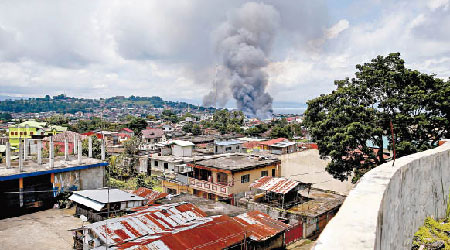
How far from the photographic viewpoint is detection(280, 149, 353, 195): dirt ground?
23.1 m

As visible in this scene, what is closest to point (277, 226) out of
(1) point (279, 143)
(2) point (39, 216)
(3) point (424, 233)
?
(3) point (424, 233)

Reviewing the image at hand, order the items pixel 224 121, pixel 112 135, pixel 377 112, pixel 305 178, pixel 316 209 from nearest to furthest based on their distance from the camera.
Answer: pixel 377 112
pixel 316 209
pixel 305 178
pixel 112 135
pixel 224 121

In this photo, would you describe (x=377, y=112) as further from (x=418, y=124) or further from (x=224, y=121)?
(x=224, y=121)

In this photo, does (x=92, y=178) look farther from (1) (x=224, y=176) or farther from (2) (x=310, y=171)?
(2) (x=310, y=171)

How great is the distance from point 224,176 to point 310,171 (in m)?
9.55

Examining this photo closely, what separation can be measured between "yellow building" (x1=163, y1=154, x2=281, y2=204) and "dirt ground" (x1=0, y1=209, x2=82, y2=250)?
9.09 meters

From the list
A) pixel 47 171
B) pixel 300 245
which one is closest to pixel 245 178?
pixel 300 245

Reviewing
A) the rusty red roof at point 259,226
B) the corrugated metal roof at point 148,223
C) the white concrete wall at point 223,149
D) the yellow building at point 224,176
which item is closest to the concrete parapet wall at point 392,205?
the rusty red roof at point 259,226

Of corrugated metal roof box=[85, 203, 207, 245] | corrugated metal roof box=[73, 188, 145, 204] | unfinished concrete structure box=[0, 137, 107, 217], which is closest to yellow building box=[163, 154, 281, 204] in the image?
unfinished concrete structure box=[0, 137, 107, 217]

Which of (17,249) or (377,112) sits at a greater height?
(377,112)

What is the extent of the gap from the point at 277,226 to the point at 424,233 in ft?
25.3

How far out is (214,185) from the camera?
66.9ft

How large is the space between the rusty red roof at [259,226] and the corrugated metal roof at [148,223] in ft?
5.64

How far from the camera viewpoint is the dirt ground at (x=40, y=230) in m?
10.9
